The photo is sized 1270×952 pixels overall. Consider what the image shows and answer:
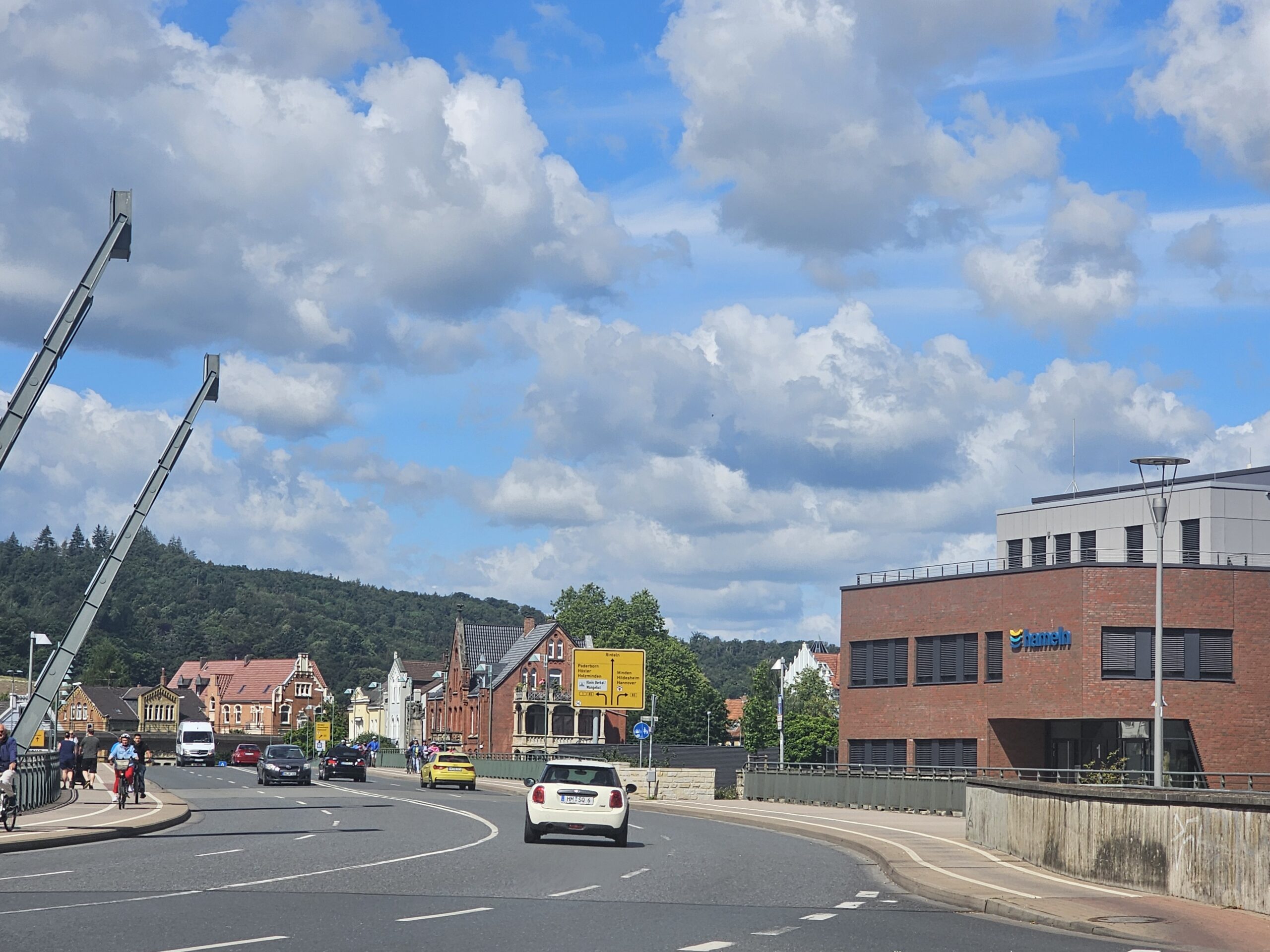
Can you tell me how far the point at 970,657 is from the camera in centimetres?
6075

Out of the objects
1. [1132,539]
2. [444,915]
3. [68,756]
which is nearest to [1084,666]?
[1132,539]

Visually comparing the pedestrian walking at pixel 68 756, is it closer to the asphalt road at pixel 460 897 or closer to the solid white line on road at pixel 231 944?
the asphalt road at pixel 460 897

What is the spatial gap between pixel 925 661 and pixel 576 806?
38.2 metres

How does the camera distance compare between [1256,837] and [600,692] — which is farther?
[600,692]

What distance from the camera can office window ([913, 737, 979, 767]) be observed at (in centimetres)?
5966

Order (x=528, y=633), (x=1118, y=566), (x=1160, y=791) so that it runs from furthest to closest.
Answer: (x=528, y=633) → (x=1118, y=566) → (x=1160, y=791)

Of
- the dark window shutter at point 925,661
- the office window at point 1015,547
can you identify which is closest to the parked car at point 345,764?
the dark window shutter at point 925,661

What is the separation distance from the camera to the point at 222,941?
12.7 meters

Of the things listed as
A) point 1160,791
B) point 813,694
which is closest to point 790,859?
point 1160,791

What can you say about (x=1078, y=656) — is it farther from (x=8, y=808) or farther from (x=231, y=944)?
(x=231, y=944)

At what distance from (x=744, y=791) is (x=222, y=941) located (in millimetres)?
47575

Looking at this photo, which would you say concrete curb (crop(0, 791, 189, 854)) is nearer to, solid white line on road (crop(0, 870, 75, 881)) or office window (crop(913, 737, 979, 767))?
solid white line on road (crop(0, 870, 75, 881))

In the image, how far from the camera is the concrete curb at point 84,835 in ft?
78.0

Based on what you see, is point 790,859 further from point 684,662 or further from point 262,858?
point 684,662
